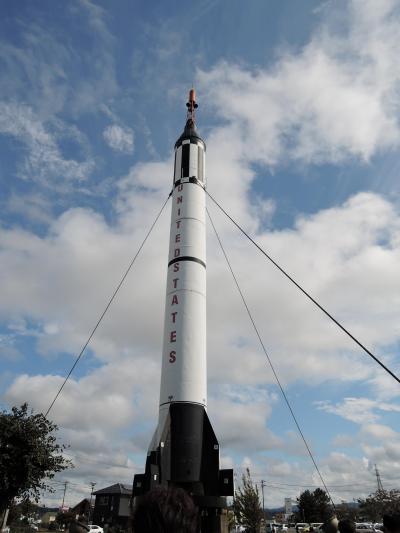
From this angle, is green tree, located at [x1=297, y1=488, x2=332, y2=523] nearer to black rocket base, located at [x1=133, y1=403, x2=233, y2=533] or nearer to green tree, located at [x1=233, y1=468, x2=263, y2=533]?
green tree, located at [x1=233, y1=468, x2=263, y2=533]

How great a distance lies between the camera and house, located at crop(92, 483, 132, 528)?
4627cm

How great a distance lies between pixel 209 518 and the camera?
12297 mm

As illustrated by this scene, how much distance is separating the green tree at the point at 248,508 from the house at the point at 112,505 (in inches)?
851

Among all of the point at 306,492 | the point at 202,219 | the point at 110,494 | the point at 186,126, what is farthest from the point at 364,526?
the point at 186,126

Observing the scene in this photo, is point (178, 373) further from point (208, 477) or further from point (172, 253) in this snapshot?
point (172, 253)

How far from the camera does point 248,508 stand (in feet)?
90.5

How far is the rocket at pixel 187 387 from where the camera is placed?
12.5 metres

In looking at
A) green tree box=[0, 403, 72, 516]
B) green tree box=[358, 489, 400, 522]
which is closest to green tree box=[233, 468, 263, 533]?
green tree box=[0, 403, 72, 516]

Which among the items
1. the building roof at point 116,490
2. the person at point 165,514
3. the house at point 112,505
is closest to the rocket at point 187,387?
the person at point 165,514

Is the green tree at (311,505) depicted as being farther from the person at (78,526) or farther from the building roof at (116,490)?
the person at (78,526)

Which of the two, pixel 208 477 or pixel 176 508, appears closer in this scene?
pixel 176 508

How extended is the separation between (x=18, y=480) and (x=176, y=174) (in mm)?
14322

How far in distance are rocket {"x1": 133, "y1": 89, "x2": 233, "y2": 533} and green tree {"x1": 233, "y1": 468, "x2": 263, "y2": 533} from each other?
17.5 meters

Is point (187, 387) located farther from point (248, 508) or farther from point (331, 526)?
point (248, 508)
